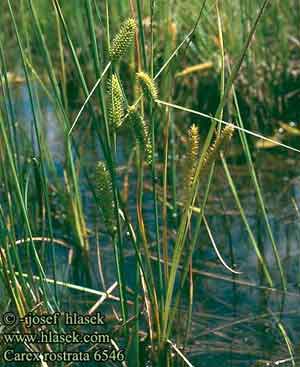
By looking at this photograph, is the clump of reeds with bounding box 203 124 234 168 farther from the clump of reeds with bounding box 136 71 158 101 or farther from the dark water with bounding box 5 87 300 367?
the dark water with bounding box 5 87 300 367

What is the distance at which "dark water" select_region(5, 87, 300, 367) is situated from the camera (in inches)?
58.2

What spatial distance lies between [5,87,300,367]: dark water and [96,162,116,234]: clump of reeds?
0.45 metres

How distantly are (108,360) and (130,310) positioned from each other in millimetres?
234

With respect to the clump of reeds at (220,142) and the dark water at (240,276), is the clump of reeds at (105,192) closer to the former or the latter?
the clump of reeds at (220,142)

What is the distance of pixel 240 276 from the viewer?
1729 millimetres

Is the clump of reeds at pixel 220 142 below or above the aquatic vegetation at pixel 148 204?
above

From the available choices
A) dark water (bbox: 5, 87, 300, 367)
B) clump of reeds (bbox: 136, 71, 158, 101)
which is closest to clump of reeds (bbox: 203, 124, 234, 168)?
clump of reeds (bbox: 136, 71, 158, 101)

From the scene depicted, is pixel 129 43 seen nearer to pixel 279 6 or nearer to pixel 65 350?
pixel 65 350

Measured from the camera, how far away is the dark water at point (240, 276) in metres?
1.48

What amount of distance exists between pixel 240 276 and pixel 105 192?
701mm

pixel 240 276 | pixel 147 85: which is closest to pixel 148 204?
pixel 240 276

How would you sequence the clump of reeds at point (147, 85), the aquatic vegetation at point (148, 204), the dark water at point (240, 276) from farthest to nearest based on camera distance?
the dark water at point (240, 276), the aquatic vegetation at point (148, 204), the clump of reeds at point (147, 85)

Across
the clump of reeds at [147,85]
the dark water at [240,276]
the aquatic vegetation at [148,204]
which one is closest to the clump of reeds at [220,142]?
the aquatic vegetation at [148,204]

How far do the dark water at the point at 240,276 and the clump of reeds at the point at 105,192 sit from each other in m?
0.45
